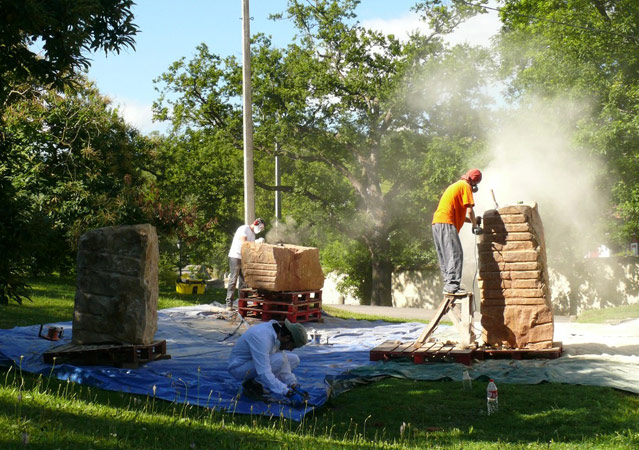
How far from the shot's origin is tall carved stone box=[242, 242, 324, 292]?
14.8 m

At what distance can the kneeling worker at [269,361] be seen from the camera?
288 inches

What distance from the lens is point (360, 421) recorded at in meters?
7.00

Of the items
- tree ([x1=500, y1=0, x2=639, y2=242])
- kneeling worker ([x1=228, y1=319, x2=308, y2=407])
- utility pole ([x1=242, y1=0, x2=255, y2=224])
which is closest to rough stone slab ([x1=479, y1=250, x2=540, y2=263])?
kneeling worker ([x1=228, y1=319, x2=308, y2=407])

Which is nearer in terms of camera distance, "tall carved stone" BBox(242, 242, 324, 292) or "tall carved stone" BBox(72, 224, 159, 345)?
"tall carved stone" BBox(72, 224, 159, 345)

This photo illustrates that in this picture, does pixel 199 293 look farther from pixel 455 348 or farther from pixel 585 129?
pixel 455 348

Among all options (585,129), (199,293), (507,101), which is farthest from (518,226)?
(507,101)

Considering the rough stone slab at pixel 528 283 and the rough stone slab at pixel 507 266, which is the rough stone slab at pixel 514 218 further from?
the rough stone slab at pixel 528 283

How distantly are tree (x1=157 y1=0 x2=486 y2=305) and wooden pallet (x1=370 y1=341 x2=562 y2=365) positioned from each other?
15530 millimetres

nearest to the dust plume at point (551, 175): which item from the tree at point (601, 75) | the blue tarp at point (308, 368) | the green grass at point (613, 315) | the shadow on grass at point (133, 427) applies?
the tree at point (601, 75)

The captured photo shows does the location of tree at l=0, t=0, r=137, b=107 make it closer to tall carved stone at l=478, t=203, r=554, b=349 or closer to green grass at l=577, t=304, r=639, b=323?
tall carved stone at l=478, t=203, r=554, b=349

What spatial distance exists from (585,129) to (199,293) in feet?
44.4

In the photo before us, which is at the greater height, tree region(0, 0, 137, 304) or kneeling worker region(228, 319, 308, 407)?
tree region(0, 0, 137, 304)

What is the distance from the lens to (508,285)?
10164 millimetres

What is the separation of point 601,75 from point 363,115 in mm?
10698
